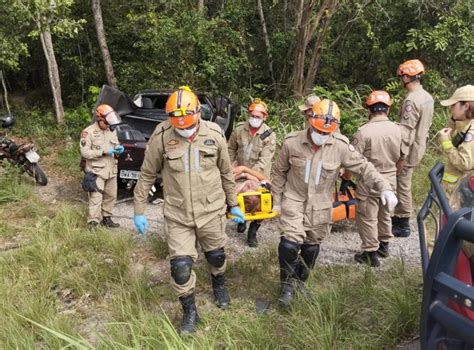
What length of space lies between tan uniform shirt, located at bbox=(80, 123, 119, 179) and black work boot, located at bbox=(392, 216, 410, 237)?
11.9 ft

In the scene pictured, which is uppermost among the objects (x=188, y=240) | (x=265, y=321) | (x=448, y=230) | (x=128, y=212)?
(x=448, y=230)

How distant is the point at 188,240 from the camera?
346cm

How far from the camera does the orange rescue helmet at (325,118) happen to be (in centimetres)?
335

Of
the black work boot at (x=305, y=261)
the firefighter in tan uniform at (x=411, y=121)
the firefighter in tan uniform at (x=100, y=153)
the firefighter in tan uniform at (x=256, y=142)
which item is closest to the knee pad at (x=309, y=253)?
the black work boot at (x=305, y=261)

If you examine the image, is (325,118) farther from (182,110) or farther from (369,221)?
(369,221)

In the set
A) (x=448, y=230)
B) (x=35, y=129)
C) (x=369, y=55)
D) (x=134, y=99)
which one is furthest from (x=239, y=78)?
(x=448, y=230)

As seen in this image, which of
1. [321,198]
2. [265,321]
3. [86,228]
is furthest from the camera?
[86,228]

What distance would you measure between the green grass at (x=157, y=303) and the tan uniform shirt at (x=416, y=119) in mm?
1583

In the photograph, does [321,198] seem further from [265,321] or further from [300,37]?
[300,37]

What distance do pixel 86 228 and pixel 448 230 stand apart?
4.66 m

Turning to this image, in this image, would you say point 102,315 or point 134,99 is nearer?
point 102,315

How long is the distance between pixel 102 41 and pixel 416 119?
357 inches

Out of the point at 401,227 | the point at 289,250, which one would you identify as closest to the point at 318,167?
the point at 289,250

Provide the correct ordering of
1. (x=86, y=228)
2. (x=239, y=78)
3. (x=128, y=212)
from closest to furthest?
(x=86, y=228)
(x=128, y=212)
(x=239, y=78)
